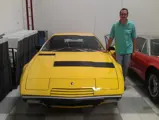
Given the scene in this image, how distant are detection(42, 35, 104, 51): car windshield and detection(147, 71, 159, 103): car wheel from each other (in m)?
1.13

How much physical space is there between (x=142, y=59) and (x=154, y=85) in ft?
2.22

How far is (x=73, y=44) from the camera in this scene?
14.1ft

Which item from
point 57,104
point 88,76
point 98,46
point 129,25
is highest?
point 129,25

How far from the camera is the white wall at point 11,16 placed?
5321 millimetres

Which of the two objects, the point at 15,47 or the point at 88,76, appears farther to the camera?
the point at 15,47

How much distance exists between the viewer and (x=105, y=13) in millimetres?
7582

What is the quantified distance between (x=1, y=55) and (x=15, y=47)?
A: 794 mm

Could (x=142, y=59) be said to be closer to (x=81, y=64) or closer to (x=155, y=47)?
(x=155, y=47)

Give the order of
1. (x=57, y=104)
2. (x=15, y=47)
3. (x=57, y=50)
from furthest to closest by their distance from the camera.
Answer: (x=15, y=47) < (x=57, y=50) < (x=57, y=104)

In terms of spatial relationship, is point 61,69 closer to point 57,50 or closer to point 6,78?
point 57,50

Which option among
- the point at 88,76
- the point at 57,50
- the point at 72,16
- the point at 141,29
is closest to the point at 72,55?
the point at 57,50

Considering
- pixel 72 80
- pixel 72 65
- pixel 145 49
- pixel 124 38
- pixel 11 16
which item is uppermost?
pixel 11 16

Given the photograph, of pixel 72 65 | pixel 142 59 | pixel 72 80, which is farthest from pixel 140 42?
pixel 72 80

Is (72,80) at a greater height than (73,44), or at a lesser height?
lesser
